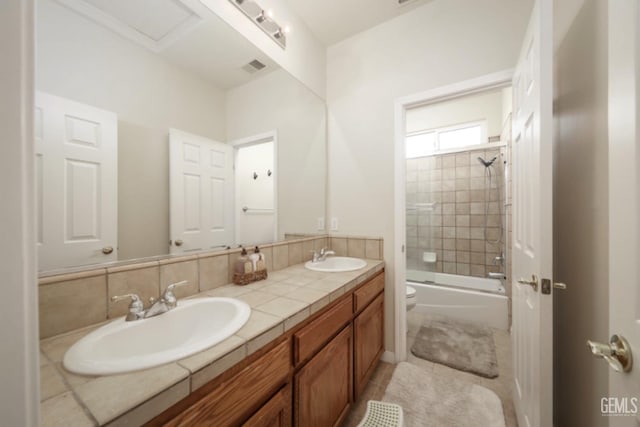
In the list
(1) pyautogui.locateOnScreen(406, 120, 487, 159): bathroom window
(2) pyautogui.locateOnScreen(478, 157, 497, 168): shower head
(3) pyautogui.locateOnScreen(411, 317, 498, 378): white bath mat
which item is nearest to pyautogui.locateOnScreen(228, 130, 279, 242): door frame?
(3) pyautogui.locateOnScreen(411, 317, 498, 378): white bath mat

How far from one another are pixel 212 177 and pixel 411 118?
3.45 metres

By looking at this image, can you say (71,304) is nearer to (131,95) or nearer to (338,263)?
(131,95)

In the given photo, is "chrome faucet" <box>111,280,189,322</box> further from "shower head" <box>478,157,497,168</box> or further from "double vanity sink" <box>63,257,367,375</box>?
"shower head" <box>478,157,497,168</box>

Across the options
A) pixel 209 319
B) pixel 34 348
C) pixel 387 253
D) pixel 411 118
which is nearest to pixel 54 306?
pixel 209 319

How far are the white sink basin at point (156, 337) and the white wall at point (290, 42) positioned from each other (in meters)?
1.47

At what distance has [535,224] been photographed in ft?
3.27

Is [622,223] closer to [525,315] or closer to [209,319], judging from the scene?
[525,315]

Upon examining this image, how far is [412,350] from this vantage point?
1.99m

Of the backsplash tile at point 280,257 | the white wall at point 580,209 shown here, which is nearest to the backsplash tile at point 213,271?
the backsplash tile at point 280,257

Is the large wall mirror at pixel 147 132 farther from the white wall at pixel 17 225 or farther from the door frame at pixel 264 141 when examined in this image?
the white wall at pixel 17 225

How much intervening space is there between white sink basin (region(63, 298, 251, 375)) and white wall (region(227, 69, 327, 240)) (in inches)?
34.6

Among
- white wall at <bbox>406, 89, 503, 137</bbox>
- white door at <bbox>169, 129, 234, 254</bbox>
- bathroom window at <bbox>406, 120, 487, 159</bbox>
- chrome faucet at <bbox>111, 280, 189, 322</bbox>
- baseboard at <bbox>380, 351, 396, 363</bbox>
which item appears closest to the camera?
chrome faucet at <bbox>111, 280, 189, 322</bbox>

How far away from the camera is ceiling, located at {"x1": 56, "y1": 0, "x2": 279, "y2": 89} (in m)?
0.91

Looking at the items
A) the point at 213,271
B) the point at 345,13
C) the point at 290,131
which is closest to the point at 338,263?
the point at 213,271
